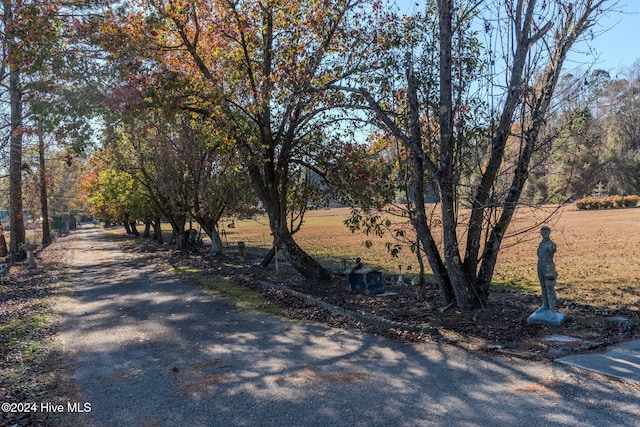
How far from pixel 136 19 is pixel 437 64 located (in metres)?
6.68

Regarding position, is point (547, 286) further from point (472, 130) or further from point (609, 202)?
point (609, 202)

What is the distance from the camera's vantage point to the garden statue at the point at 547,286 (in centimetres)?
735

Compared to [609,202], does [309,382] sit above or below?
below

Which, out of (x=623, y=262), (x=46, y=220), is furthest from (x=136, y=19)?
(x=46, y=220)

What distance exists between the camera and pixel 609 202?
5675 centimetres

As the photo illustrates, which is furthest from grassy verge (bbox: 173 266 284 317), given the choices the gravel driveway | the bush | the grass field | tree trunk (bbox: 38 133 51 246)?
the bush

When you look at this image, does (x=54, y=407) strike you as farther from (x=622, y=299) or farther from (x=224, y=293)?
(x=622, y=299)

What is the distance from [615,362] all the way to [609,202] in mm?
58648

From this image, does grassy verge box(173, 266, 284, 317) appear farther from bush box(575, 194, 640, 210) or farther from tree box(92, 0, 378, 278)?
bush box(575, 194, 640, 210)

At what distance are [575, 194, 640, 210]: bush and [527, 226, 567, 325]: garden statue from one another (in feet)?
180

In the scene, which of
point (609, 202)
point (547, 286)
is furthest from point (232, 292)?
point (609, 202)

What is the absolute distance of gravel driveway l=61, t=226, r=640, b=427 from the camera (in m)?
4.59

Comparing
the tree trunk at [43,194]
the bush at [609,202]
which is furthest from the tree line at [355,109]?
the bush at [609,202]

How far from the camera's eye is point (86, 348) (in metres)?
7.59
